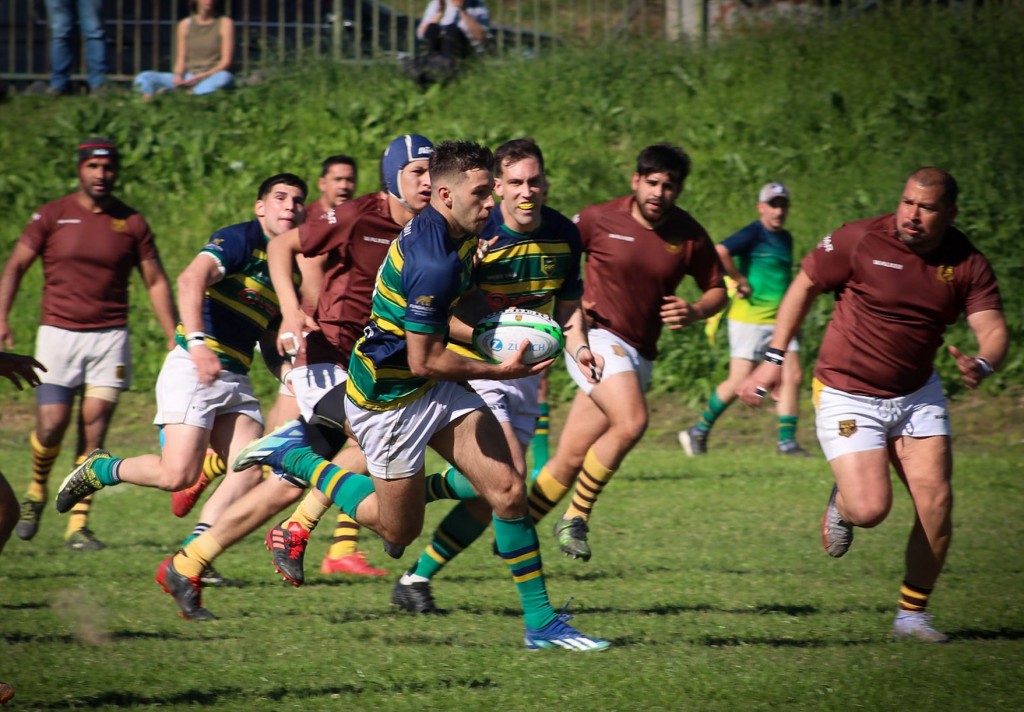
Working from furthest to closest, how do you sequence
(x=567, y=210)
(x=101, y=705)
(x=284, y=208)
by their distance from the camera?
(x=567, y=210) < (x=284, y=208) < (x=101, y=705)

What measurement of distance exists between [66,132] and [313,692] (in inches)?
548

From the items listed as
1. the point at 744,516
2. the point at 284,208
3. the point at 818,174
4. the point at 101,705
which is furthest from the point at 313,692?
the point at 818,174

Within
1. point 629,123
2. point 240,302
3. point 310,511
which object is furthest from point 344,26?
point 310,511

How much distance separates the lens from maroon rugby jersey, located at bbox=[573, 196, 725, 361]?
8805mm

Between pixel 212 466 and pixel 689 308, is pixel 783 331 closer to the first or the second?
pixel 689 308

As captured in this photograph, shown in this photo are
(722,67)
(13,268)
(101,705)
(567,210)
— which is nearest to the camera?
(101,705)

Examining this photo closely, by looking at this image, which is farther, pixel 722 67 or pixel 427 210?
pixel 722 67

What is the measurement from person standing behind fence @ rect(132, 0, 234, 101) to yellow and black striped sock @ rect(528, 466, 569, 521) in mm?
11698

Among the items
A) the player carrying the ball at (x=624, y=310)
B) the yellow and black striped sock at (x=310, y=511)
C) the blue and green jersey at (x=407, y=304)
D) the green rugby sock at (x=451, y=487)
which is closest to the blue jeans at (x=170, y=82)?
the player carrying the ball at (x=624, y=310)

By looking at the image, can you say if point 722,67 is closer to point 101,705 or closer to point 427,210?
point 427,210

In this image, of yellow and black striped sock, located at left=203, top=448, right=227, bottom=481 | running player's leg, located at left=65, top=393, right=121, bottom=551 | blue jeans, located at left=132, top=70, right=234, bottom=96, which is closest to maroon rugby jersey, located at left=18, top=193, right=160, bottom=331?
running player's leg, located at left=65, top=393, right=121, bottom=551

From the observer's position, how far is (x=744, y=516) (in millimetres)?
10305

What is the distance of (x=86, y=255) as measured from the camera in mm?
9945

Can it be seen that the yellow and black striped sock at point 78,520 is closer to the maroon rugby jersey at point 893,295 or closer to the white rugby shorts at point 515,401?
the white rugby shorts at point 515,401
